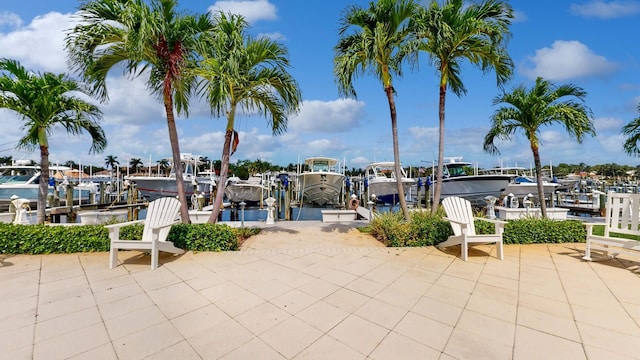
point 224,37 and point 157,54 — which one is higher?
point 224,37

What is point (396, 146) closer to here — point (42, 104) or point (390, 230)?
point (390, 230)

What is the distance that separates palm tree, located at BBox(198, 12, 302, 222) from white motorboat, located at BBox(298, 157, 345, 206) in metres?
9.96

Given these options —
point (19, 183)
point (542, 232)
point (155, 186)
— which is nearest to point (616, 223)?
point (542, 232)

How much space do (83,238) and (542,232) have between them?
9.35 meters

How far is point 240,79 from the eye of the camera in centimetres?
546

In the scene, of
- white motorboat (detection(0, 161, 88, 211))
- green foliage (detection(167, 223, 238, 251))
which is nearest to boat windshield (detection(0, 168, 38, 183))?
white motorboat (detection(0, 161, 88, 211))

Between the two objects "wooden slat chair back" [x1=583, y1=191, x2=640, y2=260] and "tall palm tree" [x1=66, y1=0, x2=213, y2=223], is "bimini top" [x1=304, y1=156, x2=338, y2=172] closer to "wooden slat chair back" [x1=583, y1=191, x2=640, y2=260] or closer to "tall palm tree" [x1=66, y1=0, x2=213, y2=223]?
"tall palm tree" [x1=66, y1=0, x2=213, y2=223]

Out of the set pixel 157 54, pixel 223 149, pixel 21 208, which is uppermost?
pixel 157 54

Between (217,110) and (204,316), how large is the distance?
13.3 feet

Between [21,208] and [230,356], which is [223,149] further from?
[21,208]

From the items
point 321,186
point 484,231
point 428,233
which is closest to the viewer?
point 428,233

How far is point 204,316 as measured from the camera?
2.74m

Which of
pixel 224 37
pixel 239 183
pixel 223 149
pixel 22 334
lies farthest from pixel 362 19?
pixel 239 183

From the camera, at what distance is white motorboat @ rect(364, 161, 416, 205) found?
18.0 metres
